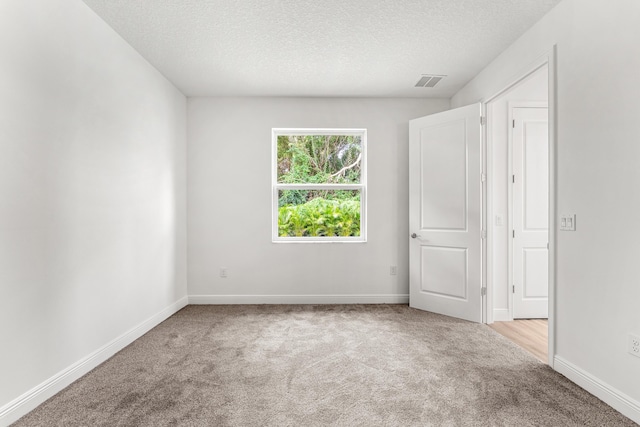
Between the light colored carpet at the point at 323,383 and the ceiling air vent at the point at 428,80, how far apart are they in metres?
2.63

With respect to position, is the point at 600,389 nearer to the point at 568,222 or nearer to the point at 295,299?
the point at 568,222

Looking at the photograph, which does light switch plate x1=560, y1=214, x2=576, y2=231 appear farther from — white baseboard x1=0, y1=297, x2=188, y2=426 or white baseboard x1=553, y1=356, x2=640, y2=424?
white baseboard x1=0, y1=297, x2=188, y2=426

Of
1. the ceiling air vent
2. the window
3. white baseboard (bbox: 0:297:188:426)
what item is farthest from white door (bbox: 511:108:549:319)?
white baseboard (bbox: 0:297:188:426)

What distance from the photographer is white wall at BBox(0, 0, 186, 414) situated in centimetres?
182

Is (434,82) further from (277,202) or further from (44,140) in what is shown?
(44,140)

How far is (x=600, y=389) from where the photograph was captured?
6.57 ft

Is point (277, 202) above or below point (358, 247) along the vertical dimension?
above

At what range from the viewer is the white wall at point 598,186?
1.83 m

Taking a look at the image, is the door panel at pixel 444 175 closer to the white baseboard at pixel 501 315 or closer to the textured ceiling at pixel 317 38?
the textured ceiling at pixel 317 38

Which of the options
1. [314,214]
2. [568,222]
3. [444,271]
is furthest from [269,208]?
[568,222]

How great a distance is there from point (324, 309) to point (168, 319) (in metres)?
1.73

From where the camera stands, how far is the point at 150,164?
131 inches

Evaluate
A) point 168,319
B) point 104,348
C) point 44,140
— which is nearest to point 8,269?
point 44,140

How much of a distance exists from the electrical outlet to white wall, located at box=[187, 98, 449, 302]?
8.26 feet
